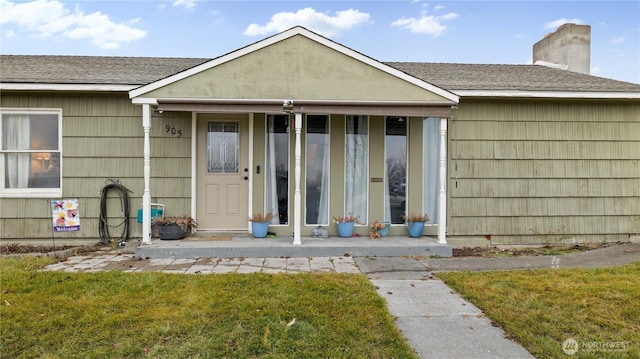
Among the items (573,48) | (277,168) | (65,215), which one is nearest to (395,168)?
(277,168)

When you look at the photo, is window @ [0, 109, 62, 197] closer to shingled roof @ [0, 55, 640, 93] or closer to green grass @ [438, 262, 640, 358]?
shingled roof @ [0, 55, 640, 93]

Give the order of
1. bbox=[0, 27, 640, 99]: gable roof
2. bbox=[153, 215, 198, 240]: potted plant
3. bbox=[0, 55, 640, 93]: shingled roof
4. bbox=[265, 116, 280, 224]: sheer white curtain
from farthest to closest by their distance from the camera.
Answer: bbox=[265, 116, 280, 224]: sheer white curtain → bbox=[0, 55, 640, 93]: shingled roof → bbox=[153, 215, 198, 240]: potted plant → bbox=[0, 27, 640, 99]: gable roof

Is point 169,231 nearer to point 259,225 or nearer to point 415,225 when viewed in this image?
point 259,225

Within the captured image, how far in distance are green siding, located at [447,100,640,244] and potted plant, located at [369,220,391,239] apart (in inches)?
45.7

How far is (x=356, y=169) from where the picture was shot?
6852 millimetres

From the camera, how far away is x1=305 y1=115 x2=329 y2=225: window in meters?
6.80

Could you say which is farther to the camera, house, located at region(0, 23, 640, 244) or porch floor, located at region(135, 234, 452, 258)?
house, located at region(0, 23, 640, 244)

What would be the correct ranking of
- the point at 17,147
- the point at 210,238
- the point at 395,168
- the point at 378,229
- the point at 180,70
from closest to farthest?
the point at 210,238 < the point at 17,147 < the point at 378,229 < the point at 395,168 < the point at 180,70

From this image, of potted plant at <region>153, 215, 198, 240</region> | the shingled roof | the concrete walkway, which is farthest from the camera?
the shingled roof

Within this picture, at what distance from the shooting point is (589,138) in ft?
22.8

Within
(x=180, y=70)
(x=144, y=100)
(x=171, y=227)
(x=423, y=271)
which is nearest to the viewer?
(x=423, y=271)

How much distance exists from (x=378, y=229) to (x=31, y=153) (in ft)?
20.2

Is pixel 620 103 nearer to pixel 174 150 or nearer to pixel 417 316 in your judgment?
pixel 417 316

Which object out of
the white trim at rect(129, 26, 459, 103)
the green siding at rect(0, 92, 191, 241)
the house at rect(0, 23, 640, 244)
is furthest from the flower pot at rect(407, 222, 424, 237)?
the green siding at rect(0, 92, 191, 241)
